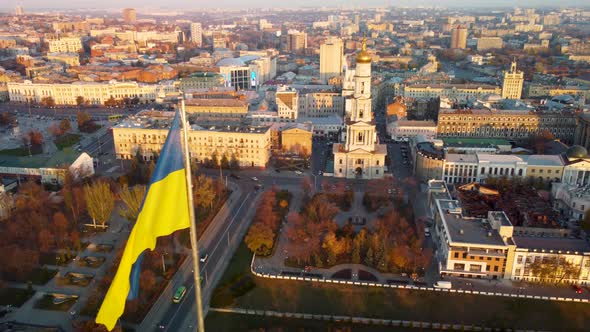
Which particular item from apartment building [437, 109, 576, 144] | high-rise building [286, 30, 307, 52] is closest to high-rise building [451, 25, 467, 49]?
high-rise building [286, 30, 307, 52]

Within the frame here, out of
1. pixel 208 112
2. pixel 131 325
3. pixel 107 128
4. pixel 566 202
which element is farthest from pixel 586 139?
pixel 107 128

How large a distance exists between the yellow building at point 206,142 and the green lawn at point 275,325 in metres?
25.0

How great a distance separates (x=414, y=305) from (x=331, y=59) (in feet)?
228

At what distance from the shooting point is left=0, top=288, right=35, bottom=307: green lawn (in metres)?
25.4

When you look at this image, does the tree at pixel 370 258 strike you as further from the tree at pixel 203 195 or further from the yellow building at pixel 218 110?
the yellow building at pixel 218 110

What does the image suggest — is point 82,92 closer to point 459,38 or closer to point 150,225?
point 150,225

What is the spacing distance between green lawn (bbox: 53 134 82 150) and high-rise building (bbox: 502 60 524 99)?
64.8m

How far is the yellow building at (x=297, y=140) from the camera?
4997 centimetres

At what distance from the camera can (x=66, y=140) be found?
55.4 meters

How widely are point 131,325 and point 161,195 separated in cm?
1762

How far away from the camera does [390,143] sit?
55.6 m

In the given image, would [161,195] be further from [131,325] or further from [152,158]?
[152,158]

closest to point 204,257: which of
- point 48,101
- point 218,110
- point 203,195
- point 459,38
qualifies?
point 203,195

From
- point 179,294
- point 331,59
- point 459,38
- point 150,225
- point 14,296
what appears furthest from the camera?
point 459,38
